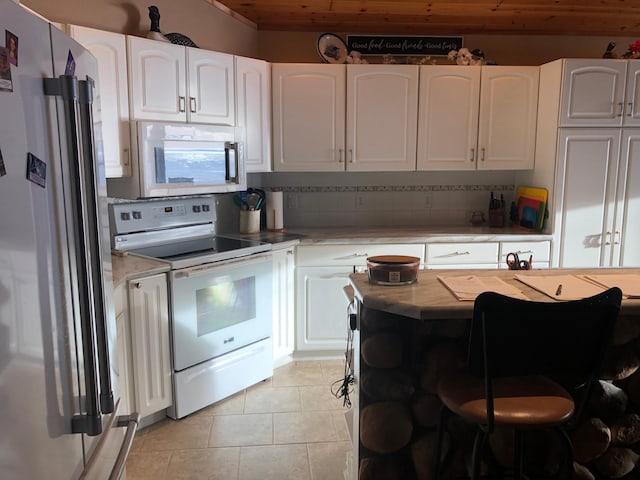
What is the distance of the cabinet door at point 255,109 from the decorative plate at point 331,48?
1.64 ft

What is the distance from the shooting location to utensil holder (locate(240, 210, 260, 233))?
3.69 meters

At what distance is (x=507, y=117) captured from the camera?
3.86 m

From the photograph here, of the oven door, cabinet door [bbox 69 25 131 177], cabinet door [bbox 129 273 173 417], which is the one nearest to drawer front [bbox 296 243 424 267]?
the oven door

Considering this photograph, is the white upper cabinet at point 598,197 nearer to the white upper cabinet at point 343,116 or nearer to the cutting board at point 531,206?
the cutting board at point 531,206

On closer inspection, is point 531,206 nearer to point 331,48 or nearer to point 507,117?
point 507,117

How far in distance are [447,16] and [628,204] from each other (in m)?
1.87

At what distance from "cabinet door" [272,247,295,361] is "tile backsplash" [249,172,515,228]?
26.7 inches

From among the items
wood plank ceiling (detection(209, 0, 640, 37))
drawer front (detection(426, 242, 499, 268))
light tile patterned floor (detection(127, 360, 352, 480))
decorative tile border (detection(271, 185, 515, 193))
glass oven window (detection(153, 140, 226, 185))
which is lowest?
light tile patterned floor (detection(127, 360, 352, 480))

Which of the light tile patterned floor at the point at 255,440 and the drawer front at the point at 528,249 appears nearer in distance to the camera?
the light tile patterned floor at the point at 255,440

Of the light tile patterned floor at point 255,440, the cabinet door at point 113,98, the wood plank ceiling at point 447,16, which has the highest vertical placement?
the wood plank ceiling at point 447,16

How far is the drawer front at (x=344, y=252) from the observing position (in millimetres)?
3586

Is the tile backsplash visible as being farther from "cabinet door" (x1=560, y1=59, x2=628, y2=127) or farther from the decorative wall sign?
the decorative wall sign

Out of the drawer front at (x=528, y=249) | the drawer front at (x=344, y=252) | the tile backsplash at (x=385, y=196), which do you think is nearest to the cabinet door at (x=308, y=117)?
the tile backsplash at (x=385, y=196)

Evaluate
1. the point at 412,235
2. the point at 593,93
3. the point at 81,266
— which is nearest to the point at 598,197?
the point at 593,93
